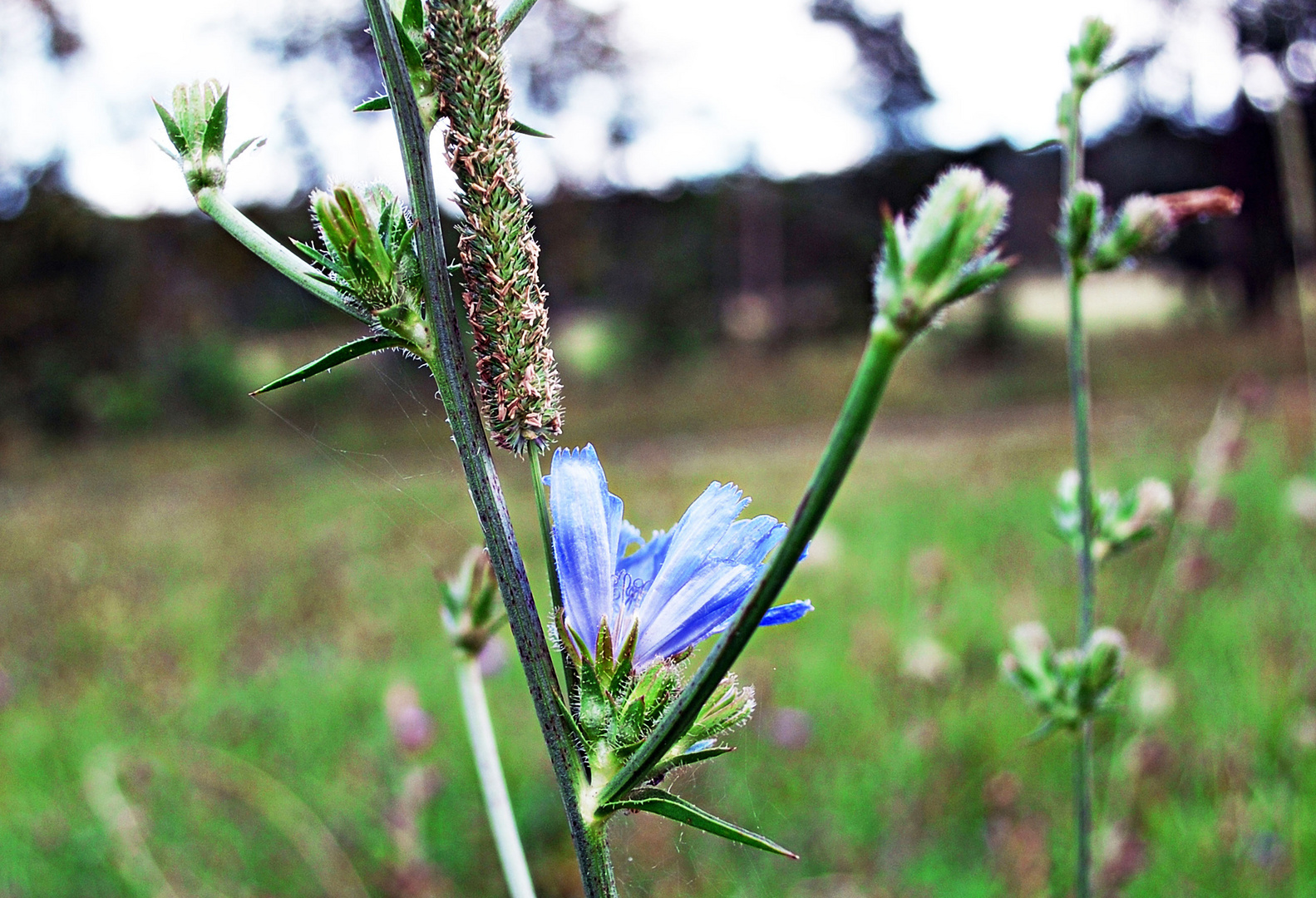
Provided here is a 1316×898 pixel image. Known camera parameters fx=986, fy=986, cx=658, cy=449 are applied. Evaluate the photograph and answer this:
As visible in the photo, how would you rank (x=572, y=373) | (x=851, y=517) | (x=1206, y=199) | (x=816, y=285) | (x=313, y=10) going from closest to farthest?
1. (x=1206, y=199)
2. (x=851, y=517)
3. (x=313, y=10)
4. (x=572, y=373)
5. (x=816, y=285)

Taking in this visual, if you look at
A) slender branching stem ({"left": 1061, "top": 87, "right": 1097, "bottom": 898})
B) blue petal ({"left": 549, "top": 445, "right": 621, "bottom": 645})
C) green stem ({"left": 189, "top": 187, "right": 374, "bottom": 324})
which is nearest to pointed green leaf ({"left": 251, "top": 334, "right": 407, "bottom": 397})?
green stem ({"left": 189, "top": 187, "right": 374, "bottom": 324})

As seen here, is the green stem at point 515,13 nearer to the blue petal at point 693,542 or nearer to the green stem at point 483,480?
the green stem at point 483,480

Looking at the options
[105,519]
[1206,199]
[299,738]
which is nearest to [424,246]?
[1206,199]

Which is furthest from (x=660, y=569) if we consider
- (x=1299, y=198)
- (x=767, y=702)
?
(x=1299, y=198)

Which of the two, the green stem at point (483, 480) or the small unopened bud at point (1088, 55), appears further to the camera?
the small unopened bud at point (1088, 55)

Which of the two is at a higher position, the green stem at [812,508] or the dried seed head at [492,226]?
the dried seed head at [492,226]

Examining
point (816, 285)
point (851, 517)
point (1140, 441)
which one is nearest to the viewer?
point (851, 517)

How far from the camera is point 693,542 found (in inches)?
24.7

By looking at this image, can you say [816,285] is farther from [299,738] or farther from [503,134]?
[503,134]

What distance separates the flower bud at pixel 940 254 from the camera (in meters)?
0.42

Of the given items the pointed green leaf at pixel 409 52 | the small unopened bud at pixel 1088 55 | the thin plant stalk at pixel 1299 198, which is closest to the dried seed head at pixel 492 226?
the pointed green leaf at pixel 409 52

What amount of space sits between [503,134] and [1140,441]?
6.31m

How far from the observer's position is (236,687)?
10.4ft

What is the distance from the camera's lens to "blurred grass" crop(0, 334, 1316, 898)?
200 centimetres
